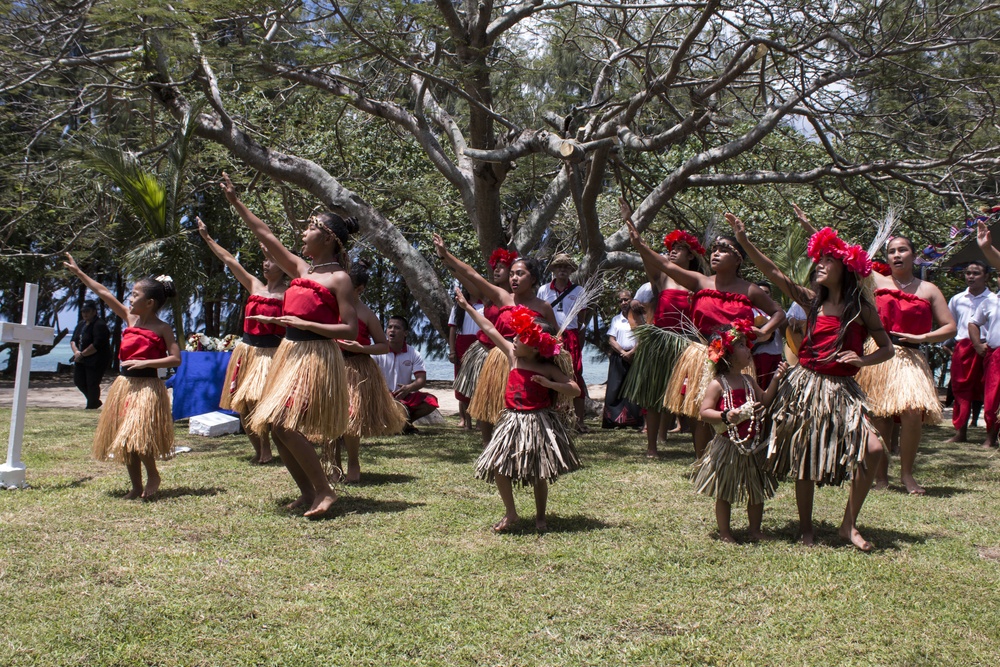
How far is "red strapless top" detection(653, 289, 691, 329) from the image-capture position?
6.68m

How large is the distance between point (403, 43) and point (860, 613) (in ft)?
20.4

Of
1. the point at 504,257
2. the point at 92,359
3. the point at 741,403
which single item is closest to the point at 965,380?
the point at 504,257

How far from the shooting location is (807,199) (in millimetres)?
13680

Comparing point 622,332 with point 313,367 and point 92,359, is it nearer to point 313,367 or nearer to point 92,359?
point 313,367

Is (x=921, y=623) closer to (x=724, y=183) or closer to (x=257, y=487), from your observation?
(x=257, y=487)

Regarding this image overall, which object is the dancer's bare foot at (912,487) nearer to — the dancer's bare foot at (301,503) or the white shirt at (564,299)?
the white shirt at (564,299)

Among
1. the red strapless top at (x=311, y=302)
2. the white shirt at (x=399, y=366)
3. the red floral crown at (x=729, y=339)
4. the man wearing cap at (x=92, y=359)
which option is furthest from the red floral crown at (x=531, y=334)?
the man wearing cap at (x=92, y=359)

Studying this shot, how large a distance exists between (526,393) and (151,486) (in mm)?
2341

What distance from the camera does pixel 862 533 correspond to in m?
4.38

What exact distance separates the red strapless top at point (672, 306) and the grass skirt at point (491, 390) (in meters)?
1.22

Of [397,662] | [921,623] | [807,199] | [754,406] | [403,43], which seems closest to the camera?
[397,662]

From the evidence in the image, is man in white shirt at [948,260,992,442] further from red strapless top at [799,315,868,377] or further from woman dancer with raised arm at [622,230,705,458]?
red strapless top at [799,315,868,377]

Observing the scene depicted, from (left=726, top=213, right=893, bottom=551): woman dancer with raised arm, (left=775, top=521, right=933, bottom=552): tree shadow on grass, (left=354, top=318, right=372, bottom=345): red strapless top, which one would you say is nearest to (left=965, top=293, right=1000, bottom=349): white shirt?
(left=775, top=521, right=933, bottom=552): tree shadow on grass

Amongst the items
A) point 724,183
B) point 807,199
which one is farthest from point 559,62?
point 807,199
